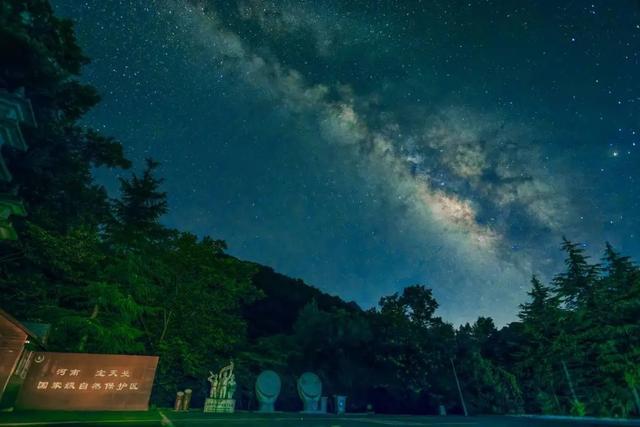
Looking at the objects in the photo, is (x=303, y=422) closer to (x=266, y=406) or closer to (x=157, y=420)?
(x=157, y=420)

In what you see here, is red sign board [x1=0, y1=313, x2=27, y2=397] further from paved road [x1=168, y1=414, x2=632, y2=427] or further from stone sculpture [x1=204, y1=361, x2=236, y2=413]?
stone sculpture [x1=204, y1=361, x2=236, y2=413]

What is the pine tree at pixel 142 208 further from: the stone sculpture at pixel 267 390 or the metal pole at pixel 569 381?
the metal pole at pixel 569 381

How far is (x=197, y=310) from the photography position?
1880cm

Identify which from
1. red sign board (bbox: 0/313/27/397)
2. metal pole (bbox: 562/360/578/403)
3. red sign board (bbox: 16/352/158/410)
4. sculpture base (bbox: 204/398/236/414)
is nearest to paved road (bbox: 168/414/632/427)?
red sign board (bbox: 16/352/158/410)

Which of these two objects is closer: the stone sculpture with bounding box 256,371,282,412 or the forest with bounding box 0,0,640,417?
the forest with bounding box 0,0,640,417

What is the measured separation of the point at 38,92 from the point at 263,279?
42.9m

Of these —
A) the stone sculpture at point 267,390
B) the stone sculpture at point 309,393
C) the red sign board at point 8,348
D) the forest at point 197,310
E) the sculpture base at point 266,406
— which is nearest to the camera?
the red sign board at point 8,348

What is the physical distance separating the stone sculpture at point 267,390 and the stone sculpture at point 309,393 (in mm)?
1851

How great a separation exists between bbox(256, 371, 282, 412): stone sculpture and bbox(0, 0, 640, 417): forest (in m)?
2.83

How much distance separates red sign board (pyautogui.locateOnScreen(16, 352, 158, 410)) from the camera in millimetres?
8914

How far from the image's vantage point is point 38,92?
1102 centimetres

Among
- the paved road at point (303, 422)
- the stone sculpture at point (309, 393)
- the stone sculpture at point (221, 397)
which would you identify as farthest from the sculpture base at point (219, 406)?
the stone sculpture at point (309, 393)

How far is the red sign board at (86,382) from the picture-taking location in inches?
351

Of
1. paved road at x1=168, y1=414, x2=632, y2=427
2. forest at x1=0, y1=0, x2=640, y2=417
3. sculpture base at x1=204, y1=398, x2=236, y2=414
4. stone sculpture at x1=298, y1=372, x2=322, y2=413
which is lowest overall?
paved road at x1=168, y1=414, x2=632, y2=427
